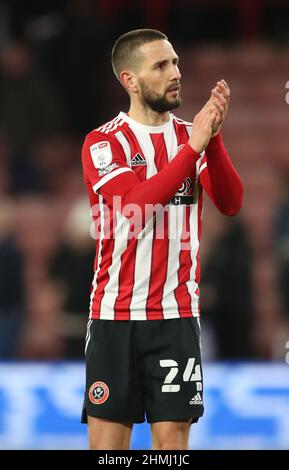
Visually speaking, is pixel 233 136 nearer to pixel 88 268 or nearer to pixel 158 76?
pixel 88 268

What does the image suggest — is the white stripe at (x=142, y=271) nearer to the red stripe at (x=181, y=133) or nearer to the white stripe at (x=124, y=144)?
the white stripe at (x=124, y=144)

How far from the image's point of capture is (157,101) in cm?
454

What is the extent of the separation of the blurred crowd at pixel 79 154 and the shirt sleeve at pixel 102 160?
3465mm

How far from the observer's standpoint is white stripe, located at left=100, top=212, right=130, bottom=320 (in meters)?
4.51

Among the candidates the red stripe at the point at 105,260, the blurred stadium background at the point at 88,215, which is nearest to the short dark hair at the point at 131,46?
the red stripe at the point at 105,260

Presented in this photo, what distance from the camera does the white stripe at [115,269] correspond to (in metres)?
4.51

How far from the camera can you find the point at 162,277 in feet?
14.8

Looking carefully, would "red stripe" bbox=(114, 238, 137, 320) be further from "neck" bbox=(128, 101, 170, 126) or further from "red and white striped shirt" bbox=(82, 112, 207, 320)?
"neck" bbox=(128, 101, 170, 126)

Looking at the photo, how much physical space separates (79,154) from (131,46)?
608cm

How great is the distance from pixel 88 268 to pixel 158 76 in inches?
142

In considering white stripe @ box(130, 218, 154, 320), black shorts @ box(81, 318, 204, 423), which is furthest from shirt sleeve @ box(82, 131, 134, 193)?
black shorts @ box(81, 318, 204, 423)

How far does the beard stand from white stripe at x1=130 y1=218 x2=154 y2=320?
1.44ft

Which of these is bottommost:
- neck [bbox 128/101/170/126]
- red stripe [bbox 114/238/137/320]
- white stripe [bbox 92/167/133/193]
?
red stripe [bbox 114/238/137/320]

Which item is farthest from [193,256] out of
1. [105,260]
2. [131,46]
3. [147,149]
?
[131,46]
